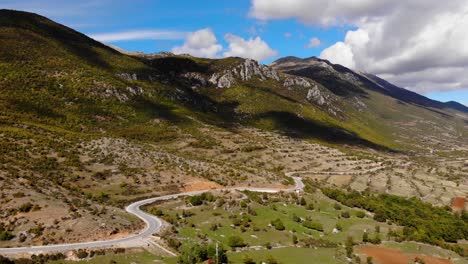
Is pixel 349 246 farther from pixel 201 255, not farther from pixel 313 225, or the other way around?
pixel 201 255

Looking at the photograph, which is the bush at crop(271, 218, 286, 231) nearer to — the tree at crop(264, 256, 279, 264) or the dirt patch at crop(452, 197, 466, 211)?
the tree at crop(264, 256, 279, 264)

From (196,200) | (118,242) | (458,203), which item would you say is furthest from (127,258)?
(458,203)

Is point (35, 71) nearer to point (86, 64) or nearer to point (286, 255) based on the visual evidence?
point (86, 64)

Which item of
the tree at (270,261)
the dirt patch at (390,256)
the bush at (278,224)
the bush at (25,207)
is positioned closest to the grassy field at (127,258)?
the tree at (270,261)

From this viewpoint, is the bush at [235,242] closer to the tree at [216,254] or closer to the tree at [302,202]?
the tree at [216,254]

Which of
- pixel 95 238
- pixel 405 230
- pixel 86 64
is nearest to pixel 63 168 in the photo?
pixel 95 238

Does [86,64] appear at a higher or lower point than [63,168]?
higher

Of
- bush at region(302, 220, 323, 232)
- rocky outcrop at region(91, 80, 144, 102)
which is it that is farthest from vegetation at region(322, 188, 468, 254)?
rocky outcrop at region(91, 80, 144, 102)
